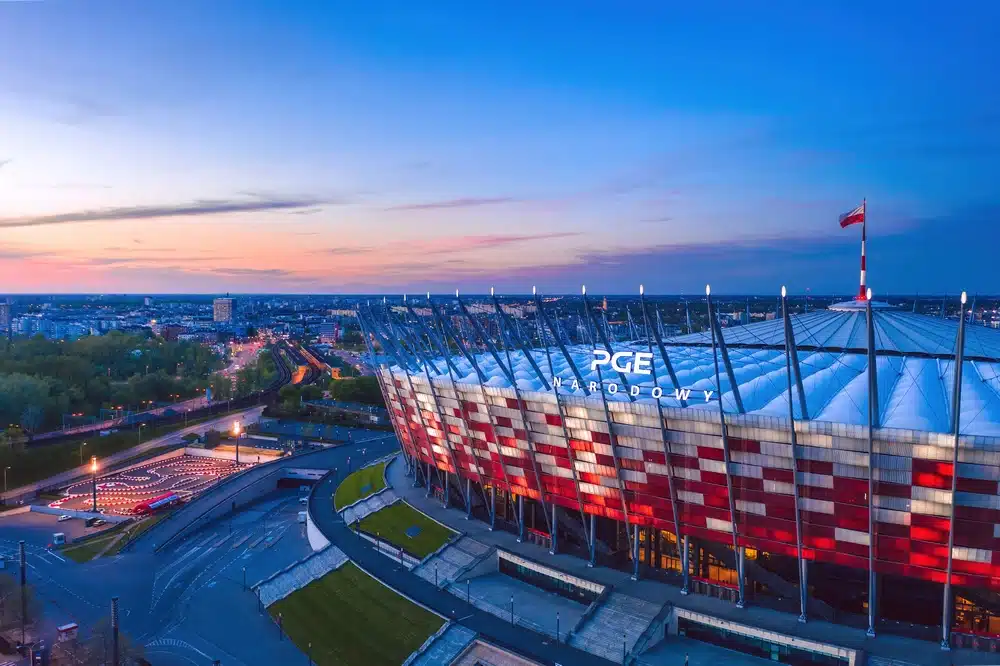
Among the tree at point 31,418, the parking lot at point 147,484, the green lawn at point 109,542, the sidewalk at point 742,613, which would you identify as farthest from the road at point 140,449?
the sidewalk at point 742,613

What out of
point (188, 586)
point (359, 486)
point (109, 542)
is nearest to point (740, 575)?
point (359, 486)

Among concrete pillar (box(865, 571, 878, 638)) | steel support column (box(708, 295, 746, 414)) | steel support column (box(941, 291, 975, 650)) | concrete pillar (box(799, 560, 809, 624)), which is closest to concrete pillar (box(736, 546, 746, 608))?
concrete pillar (box(799, 560, 809, 624))

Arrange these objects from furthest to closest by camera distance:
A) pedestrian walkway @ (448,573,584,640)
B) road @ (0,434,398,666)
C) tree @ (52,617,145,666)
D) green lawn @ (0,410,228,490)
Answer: green lawn @ (0,410,228,490)
road @ (0,434,398,666)
pedestrian walkway @ (448,573,584,640)
tree @ (52,617,145,666)

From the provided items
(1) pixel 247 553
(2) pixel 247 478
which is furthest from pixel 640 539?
(2) pixel 247 478

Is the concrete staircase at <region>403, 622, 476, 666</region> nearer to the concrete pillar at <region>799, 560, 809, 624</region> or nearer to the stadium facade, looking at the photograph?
the stadium facade

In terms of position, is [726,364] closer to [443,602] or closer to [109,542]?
[443,602]

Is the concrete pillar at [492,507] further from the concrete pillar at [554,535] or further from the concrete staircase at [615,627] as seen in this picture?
the concrete staircase at [615,627]
